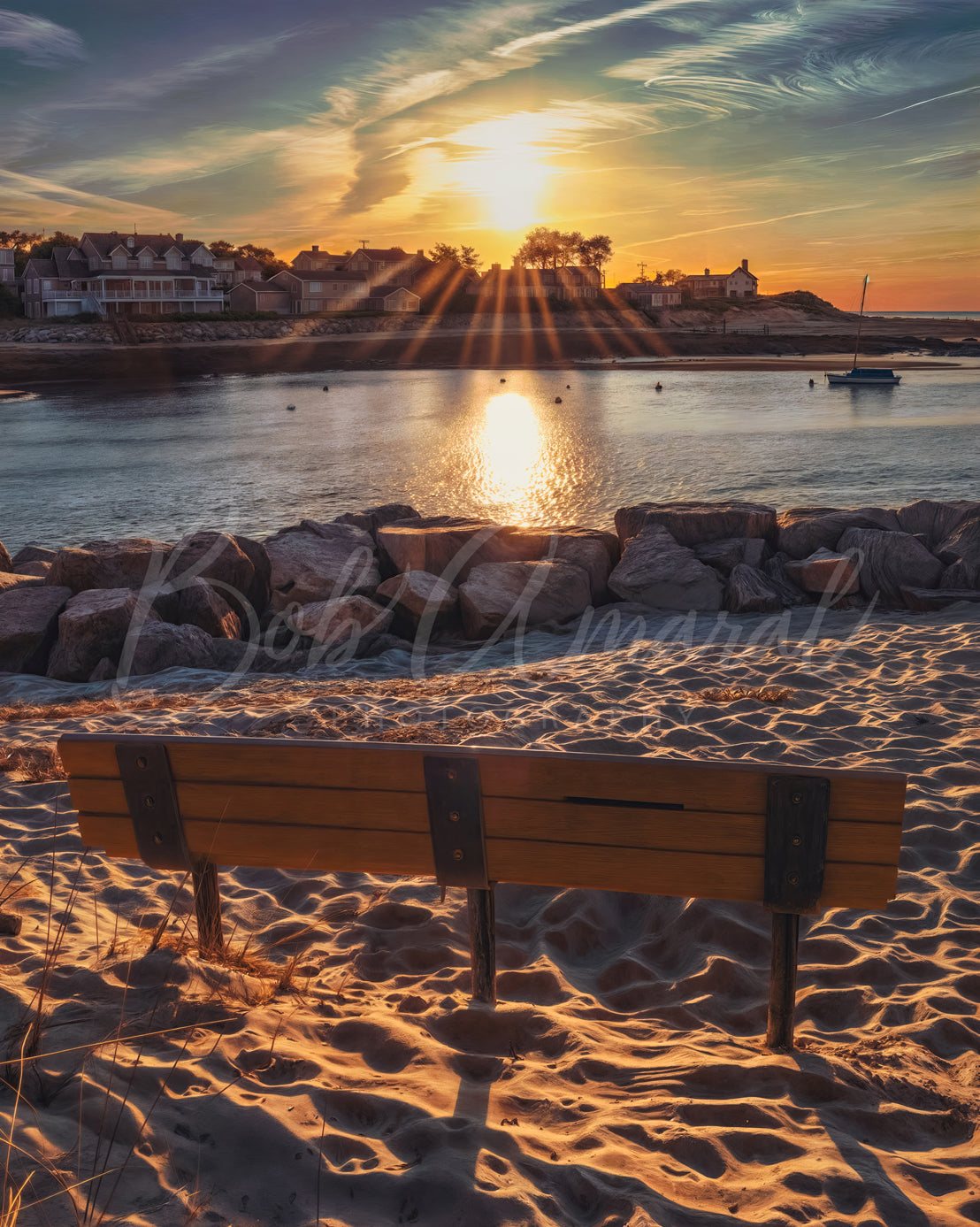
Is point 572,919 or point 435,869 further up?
point 435,869

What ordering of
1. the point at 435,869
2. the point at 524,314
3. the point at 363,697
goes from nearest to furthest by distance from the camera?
the point at 435,869
the point at 363,697
the point at 524,314

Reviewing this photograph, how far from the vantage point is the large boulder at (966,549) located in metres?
10.0

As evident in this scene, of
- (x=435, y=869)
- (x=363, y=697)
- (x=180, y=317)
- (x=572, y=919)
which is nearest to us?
(x=435, y=869)

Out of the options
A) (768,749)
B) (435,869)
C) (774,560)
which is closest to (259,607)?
(774,560)

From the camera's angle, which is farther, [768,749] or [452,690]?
[452,690]

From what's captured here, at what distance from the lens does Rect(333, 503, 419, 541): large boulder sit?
13.4 meters

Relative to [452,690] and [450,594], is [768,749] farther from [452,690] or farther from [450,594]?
[450,594]

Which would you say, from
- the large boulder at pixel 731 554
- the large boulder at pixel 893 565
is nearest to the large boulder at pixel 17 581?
the large boulder at pixel 731 554

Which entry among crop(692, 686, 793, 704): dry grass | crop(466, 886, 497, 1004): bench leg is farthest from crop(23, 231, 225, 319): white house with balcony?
crop(466, 886, 497, 1004): bench leg

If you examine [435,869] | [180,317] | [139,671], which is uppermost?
[180,317]

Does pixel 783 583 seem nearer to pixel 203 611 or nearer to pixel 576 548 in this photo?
pixel 576 548

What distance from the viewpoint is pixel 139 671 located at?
8961 millimetres

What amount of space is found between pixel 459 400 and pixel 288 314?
5236 cm

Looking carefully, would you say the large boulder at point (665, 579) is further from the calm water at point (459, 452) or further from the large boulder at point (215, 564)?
the calm water at point (459, 452)
